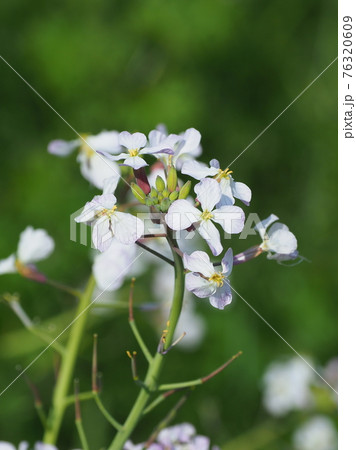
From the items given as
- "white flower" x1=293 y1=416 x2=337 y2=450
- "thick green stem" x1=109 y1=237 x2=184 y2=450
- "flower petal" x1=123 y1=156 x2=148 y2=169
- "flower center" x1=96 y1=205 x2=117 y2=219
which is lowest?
"white flower" x1=293 y1=416 x2=337 y2=450

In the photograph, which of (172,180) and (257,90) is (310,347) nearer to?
(257,90)

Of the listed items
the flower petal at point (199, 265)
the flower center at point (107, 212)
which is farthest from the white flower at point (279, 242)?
the flower center at point (107, 212)

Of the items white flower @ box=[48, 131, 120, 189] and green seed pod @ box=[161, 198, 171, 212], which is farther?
white flower @ box=[48, 131, 120, 189]

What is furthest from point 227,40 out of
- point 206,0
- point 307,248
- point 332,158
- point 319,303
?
point 319,303

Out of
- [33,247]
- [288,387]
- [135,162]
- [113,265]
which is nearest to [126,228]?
[135,162]

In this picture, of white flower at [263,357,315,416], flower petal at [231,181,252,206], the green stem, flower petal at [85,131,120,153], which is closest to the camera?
flower petal at [231,181,252,206]

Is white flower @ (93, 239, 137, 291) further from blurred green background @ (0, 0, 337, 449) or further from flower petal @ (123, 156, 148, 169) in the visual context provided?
blurred green background @ (0, 0, 337, 449)

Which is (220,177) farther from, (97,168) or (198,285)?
(97,168)

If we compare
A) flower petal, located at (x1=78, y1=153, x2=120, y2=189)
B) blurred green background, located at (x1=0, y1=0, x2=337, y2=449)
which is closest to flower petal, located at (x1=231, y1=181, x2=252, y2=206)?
flower petal, located at (x1=78, y1=153, x2=120, y2=189)
